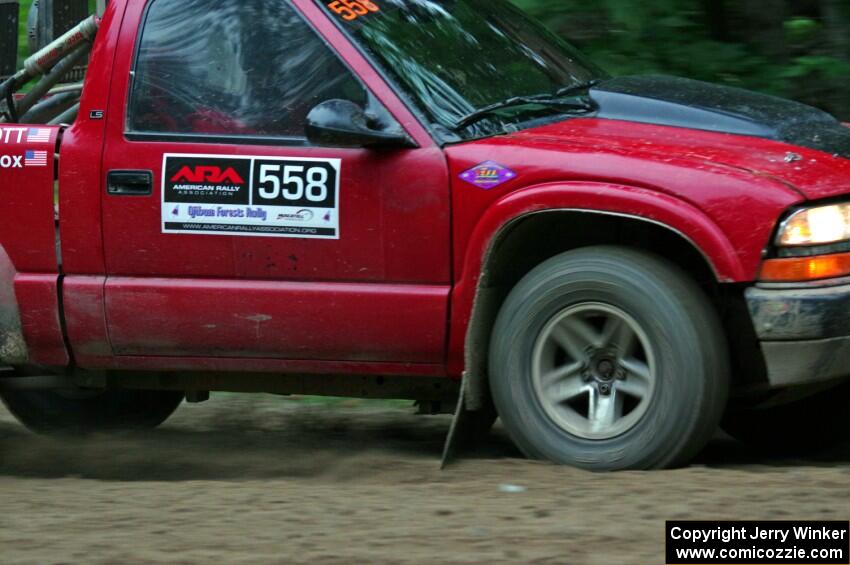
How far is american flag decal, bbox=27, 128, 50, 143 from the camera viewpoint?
505 centimetres

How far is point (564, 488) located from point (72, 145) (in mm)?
2236

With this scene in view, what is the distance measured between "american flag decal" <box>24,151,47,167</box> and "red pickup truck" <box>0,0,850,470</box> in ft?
0.04

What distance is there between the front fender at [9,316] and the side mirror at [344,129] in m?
1.35

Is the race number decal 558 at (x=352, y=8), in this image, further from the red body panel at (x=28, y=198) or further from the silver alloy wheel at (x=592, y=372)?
the silver alloy wheel at (x=592, y=372)

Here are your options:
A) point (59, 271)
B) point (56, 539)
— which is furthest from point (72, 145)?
point (56, 539)

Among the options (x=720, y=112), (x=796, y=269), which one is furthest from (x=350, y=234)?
(x=796, y=269)

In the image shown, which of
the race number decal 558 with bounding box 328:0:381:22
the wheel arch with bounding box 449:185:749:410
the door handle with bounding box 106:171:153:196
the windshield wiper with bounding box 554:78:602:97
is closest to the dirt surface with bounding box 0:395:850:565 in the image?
the wheel arch with bounding box 449:185:749:410

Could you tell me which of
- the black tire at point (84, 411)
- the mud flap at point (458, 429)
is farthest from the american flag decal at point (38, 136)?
the mud flap at point (458, 429)

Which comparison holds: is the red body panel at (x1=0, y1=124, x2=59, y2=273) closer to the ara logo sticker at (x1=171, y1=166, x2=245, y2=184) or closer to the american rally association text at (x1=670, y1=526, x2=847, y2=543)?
the ara logo sticker at (x1=171, y1=166, x2=245, y2=184)

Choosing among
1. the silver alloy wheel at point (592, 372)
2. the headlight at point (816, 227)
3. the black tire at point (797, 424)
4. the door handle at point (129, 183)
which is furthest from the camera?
the black tire at point (797, 424)

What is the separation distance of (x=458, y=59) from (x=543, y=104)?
36cm

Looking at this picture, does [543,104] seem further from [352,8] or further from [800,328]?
[800,328]

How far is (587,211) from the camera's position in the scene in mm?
4406

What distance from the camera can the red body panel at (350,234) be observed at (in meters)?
4.32
